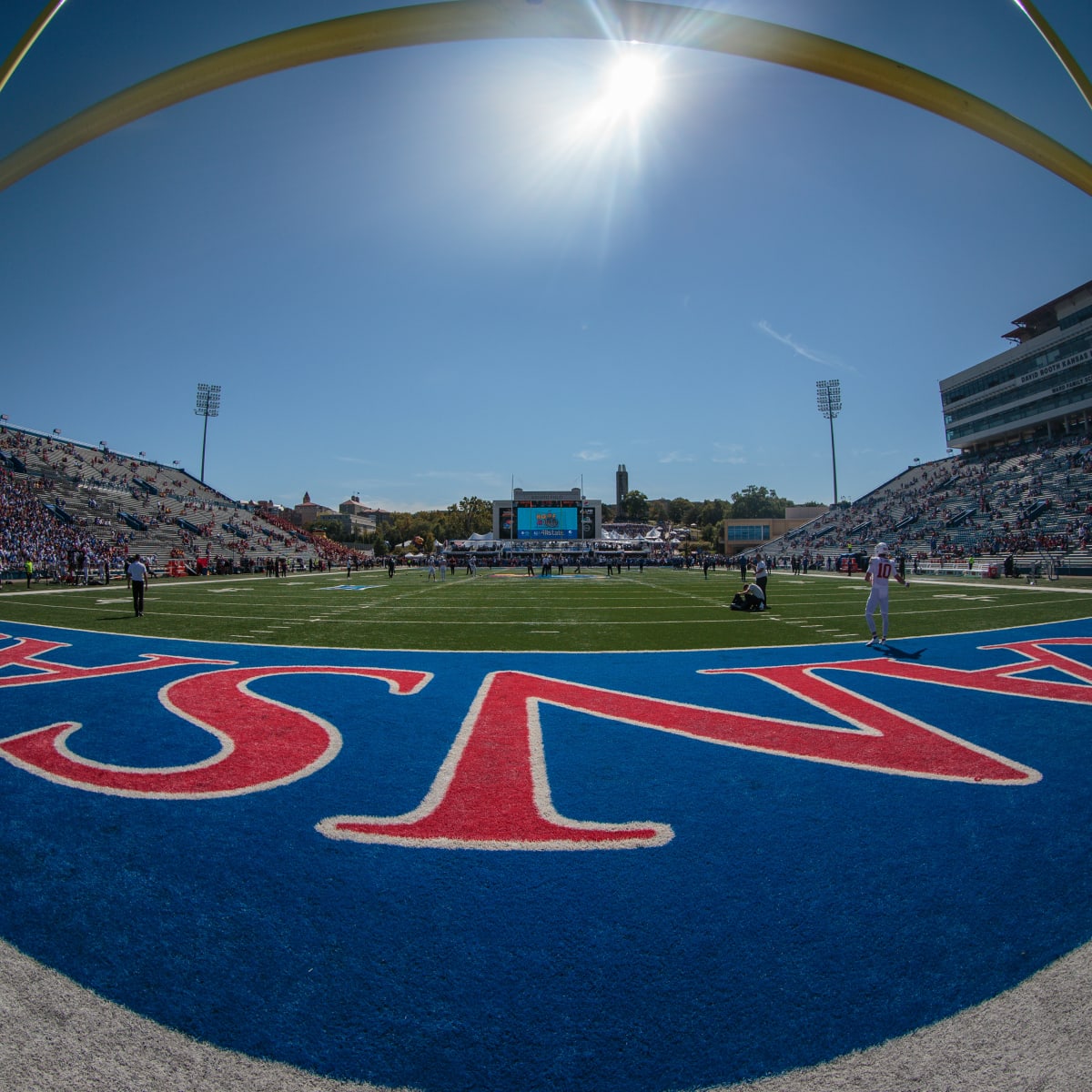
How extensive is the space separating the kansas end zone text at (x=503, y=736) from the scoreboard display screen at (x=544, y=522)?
54.3m

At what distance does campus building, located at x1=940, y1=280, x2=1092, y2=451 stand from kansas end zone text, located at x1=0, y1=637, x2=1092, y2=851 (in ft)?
197

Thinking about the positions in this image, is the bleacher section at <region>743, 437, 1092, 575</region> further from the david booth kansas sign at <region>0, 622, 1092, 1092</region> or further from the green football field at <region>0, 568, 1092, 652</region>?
the david booth kansas sign at <region>0, 622, 1092, 1092</region>

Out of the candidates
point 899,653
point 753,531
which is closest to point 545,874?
point 899,653

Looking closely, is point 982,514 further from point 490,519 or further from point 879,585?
point 490,519

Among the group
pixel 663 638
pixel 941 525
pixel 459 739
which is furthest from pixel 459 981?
pixel 941 525

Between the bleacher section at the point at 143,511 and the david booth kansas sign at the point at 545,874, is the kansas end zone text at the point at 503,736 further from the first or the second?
the bleacher section at the point at 143,511

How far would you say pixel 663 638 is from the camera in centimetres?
1141

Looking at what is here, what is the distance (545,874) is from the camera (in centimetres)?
304

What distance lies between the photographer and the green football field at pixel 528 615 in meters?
11.4

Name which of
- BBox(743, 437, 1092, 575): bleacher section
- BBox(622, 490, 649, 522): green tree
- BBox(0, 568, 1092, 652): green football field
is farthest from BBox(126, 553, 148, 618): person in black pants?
BBox(622, 490, 649, 522): green tree

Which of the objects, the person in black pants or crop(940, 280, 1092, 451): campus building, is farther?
crop(940, 280, 1092, 451): campus building

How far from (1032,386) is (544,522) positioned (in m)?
48.9

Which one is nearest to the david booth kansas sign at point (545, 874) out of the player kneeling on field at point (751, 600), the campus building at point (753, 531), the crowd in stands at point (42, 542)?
the player kneeling on field at point (751, 600)

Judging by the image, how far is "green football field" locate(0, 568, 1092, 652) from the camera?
11383 mm
